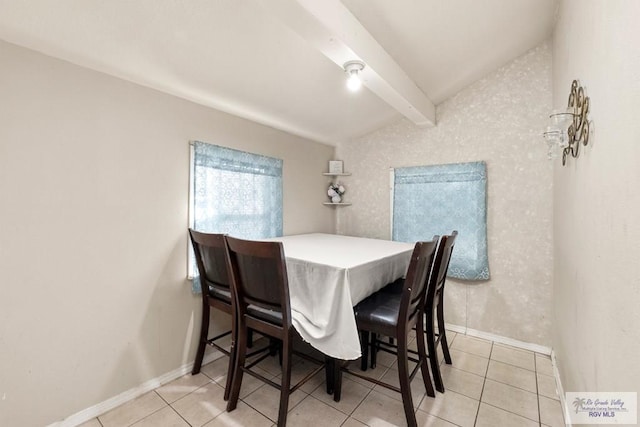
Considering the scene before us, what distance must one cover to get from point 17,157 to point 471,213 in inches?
124

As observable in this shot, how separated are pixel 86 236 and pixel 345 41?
179 centimetres

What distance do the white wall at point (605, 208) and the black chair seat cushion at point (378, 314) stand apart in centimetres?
82

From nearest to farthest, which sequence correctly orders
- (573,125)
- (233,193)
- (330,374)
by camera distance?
(573,125)
(330,374)
(233,193)

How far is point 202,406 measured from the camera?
1.73 metres

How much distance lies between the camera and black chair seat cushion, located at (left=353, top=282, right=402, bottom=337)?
61.3 inches

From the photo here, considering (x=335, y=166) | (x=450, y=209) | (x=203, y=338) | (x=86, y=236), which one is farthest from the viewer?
(x=335, y=166)

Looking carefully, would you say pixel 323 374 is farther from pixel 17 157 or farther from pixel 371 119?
pixel 371 119

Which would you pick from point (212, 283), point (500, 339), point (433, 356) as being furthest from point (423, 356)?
point (212, 283)

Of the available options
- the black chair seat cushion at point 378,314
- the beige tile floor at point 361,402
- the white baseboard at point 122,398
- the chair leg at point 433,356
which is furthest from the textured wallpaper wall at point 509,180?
the white baseboard at point 122,398

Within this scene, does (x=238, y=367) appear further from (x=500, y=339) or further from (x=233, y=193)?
(x=500, y=339)

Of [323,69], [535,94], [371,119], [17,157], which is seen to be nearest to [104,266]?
[17,157]

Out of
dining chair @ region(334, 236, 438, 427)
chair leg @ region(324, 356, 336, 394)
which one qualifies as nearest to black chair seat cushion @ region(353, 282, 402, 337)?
dining chair @ region(334, 236, 438, 427)

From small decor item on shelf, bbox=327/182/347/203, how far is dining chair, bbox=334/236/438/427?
5.56 feet

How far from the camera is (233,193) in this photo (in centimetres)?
238
